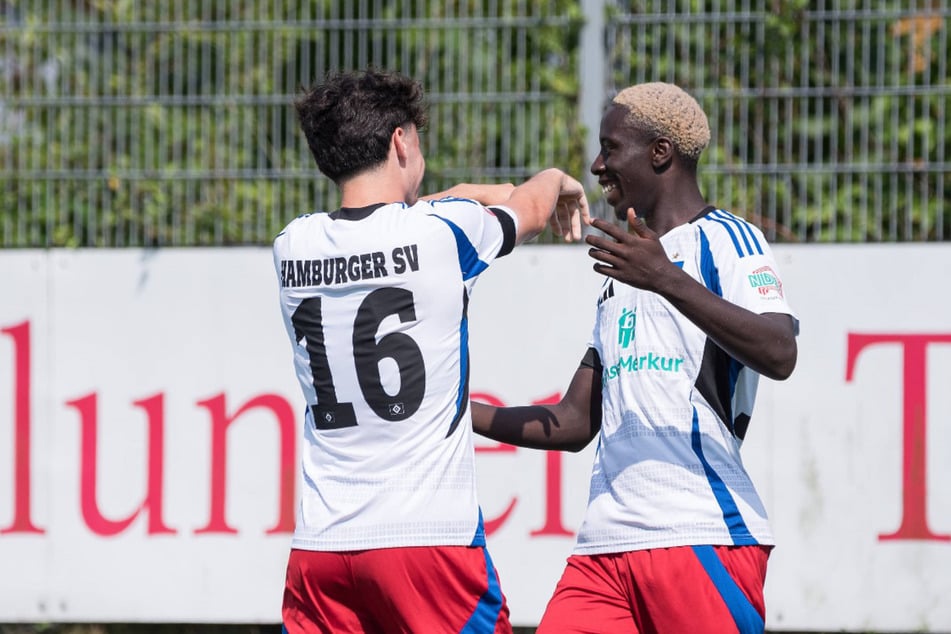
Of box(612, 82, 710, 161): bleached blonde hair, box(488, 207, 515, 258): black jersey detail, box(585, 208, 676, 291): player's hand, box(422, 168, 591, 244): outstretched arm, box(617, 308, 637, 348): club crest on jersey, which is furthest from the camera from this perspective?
box(612, 82, 710, 161): bleached blonde hair

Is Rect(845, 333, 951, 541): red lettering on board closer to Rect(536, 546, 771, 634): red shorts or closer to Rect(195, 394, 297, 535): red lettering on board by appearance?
Rect(195, 394, 297, 535): red lettering on board

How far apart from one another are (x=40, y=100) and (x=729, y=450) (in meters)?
4.80

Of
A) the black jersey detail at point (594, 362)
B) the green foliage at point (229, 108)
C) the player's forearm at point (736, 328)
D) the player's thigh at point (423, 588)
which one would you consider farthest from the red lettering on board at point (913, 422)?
the player's thigh at point (423, 588)

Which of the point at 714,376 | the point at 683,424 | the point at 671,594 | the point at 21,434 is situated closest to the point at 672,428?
the point at 683,424

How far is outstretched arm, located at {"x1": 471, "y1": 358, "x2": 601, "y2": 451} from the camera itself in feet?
11.5

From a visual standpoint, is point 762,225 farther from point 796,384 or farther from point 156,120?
point 156,120

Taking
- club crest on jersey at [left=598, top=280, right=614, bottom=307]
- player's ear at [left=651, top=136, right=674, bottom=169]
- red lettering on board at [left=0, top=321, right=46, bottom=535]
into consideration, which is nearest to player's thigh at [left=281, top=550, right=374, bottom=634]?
club crest on jersey at [left=598, top=280, right=614, bottom=307]

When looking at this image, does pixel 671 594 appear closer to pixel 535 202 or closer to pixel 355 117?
pixel 535 202

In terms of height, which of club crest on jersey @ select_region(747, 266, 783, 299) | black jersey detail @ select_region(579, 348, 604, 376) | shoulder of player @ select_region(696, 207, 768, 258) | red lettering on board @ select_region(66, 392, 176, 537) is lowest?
red lettering on board @ select_region(66, 392, 176, 537)

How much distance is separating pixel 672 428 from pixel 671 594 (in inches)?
15.2

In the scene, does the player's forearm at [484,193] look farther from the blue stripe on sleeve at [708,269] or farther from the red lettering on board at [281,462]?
the red lettering on board at [281,462]

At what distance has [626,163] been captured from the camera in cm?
338

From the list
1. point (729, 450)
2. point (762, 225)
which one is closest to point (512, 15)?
point (762, 225)

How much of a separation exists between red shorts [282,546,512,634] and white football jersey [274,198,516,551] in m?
0.03
